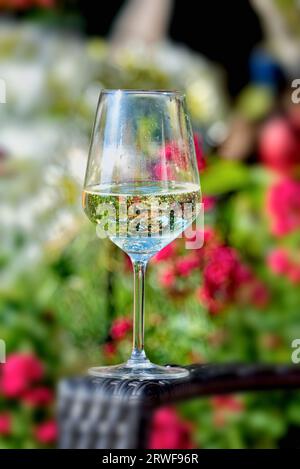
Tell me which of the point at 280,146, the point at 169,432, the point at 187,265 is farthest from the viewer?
the point at 280,146

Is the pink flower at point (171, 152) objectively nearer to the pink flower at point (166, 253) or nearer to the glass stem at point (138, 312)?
the glass stem at point (138, 312)

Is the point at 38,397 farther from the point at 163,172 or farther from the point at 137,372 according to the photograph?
the point at 163,172

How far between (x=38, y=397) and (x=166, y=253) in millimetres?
975

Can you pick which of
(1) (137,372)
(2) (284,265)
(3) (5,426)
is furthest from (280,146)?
(1) (137,372)

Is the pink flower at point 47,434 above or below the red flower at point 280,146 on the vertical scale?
below

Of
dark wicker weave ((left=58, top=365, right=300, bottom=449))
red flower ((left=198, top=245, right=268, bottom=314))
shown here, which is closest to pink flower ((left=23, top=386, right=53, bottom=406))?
red flower ((left=198, top=245, right=268, bottom=314))

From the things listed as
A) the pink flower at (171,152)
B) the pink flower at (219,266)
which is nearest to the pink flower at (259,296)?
the pink flower at (219,266)

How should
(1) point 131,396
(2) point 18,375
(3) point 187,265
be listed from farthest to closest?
(2) point 18,375 → (3) point 187,265 → (1) point 131,396

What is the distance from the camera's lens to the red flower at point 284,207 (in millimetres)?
2883

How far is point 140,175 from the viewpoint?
3.71 feet

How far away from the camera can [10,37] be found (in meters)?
3.96

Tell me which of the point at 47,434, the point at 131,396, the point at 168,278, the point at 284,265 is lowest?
the point at 47,434

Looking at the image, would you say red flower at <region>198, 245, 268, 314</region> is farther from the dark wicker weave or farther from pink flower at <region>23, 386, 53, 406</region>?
pink flower at <region>23, 386, 53, 406</region>

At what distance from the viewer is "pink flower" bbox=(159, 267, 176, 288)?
80.0 inches
